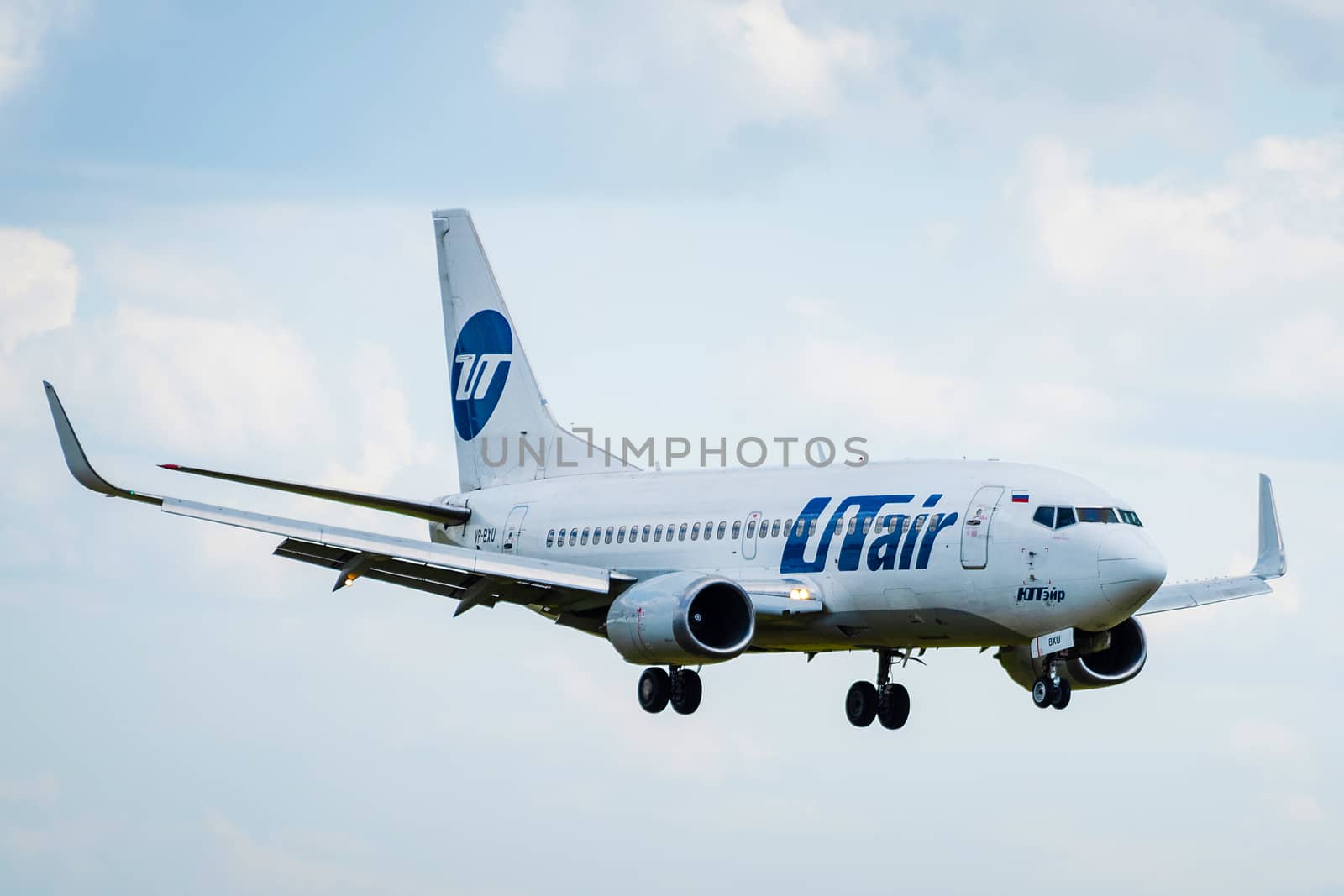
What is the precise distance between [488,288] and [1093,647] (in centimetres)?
2095

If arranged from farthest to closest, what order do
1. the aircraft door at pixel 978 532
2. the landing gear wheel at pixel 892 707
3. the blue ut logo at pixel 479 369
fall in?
the blue ut logo at pixel 479 369 → the landing gear wheel at pixel 892 707 → the aircraft door at pixel 978 532

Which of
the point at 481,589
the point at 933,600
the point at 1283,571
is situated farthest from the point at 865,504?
the point at 1283,571

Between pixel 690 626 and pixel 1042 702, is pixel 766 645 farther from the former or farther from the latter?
pixel 1042 702

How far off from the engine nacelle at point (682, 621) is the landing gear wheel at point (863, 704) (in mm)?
5116

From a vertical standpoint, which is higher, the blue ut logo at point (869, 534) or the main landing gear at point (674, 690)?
the blue ut logo at point (869, 534)

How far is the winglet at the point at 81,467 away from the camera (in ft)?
111

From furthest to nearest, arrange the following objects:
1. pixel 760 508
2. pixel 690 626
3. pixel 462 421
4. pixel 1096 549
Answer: pixel 462 421, pixel 760 508, pixel 690 626, pixel 1096 549

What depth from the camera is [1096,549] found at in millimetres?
33625

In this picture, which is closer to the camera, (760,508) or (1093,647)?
(1093,647)

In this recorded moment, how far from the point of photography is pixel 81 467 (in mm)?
34219

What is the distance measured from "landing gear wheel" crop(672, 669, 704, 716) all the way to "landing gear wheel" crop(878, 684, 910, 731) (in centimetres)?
396

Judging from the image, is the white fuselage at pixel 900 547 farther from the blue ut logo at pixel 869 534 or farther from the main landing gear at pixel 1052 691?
the main landing gear at pixel 1052 691

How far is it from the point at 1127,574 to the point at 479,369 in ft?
69.7

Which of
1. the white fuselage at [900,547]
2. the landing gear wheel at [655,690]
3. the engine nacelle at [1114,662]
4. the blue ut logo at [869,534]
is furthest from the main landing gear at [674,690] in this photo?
the engine nacelle at [1114,662]
